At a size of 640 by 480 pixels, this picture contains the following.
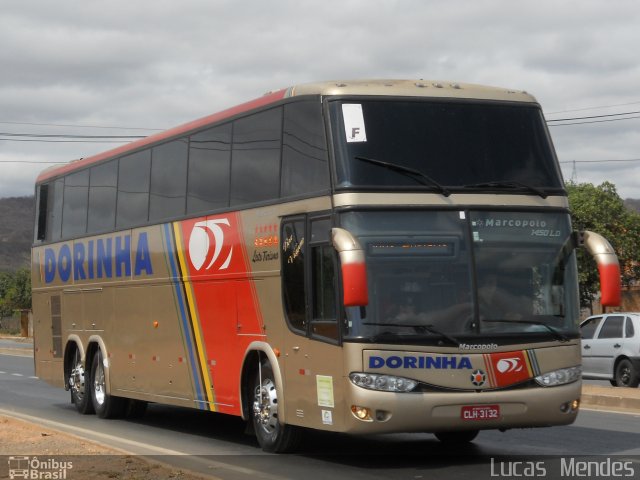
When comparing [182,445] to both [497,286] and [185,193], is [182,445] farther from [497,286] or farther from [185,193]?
[497,286]

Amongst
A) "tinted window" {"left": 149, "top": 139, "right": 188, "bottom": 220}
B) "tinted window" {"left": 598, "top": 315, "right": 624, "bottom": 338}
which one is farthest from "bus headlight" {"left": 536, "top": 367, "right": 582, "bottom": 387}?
"tinted window" {"left": 598, "top": 315, "right": 624, "bottom": 338}

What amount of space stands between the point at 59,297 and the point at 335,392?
10550 mm

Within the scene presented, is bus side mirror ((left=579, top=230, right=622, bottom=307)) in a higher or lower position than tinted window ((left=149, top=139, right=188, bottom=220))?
lower

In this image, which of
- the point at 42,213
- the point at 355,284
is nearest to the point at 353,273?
the point at 355,284

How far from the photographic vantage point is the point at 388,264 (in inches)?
464

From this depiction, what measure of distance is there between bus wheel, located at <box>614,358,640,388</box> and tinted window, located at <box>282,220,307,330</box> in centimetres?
1288

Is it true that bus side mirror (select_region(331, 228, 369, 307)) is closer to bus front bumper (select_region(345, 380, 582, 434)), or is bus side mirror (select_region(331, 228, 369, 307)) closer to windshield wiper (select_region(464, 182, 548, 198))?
bus front bumper (select_region(345, 380, 582, 434))

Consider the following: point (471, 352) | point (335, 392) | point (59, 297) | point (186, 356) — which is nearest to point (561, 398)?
point (471, 352)

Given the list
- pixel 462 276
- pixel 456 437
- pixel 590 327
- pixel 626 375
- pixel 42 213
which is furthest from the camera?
pixel 590 327

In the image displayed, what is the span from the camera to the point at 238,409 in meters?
14.4

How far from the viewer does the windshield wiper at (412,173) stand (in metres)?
12.2

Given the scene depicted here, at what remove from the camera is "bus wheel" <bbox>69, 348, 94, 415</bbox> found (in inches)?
797

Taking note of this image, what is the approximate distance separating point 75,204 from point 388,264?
10236 millimetres

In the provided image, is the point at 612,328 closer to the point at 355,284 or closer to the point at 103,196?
the point at 103,196
